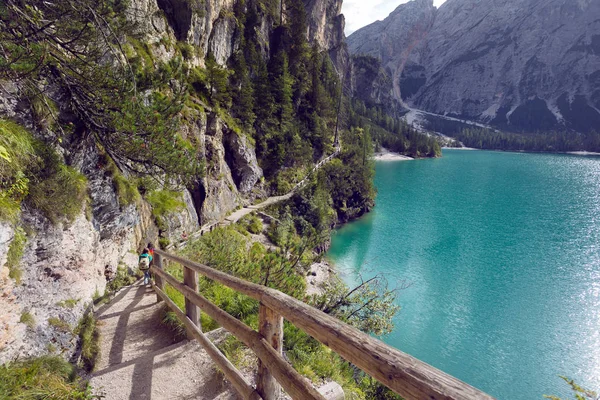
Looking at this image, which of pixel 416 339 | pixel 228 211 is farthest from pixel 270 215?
pixel 416 339

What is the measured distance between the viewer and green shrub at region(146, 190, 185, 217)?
15961 mm

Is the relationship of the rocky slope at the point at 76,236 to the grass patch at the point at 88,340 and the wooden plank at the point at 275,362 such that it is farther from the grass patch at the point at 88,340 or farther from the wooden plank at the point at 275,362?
the wooden plank at the point at 275,362

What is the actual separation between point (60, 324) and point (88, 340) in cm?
56

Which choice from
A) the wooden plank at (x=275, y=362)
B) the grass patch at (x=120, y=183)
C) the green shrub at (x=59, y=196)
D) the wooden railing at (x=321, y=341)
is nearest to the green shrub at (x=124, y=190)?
the grass patch at (x=120, y=183)

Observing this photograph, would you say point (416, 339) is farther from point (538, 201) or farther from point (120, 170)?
point (538, 201)

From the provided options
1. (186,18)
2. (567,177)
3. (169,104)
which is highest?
(186,18)

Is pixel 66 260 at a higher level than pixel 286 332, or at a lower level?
higher

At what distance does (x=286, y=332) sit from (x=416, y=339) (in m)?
16.6

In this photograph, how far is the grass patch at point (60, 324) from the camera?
5.44 metres

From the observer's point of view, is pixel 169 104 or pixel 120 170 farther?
pixel 120 170

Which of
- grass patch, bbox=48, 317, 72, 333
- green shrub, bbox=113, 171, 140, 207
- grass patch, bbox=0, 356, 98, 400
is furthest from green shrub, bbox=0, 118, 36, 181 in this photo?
green shrub, bbox=113, 171, 140, 207

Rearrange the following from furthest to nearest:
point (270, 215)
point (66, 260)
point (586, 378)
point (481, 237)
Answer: point (481, 237), point (270, 215), point (586, 378), point (66, 260)

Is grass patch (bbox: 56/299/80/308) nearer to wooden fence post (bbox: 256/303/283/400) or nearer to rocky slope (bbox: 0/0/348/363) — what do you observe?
rocky slope (bbox: 0/0/348/363)

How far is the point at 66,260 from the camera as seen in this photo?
6.64 m
